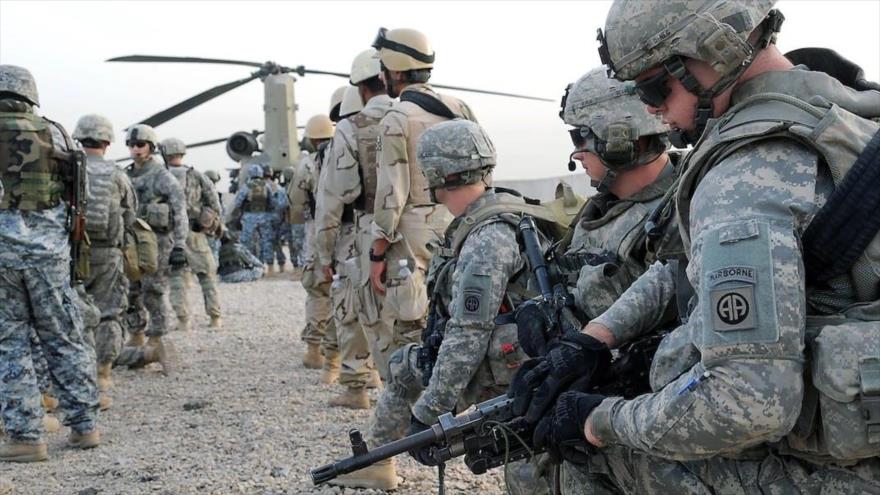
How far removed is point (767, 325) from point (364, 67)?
4850mm

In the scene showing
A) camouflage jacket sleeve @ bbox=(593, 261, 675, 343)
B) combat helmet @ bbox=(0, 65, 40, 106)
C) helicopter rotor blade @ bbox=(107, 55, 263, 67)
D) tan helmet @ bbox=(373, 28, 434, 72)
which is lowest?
camouflage jacket sleeve @ bbox=(593, 261, 675, 343)

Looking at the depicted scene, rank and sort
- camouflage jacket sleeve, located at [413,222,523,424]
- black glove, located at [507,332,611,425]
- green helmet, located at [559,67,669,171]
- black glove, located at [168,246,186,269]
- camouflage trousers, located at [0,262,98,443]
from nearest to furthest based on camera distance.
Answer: black glove, located at [507,332,611,425] < green helmet, located at [559,67,669,171] < camouflage jacket sleeve, located at [413,222,523,424] < camouflage trousers, located at [0,262,98,443] < black glove, located at [168,246,186,269]

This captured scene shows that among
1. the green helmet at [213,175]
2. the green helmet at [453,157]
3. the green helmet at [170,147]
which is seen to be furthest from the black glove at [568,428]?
the green helmet at [213,175]

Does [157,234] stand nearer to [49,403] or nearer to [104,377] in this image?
[104,377]

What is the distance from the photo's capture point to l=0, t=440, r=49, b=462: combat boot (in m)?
5.21

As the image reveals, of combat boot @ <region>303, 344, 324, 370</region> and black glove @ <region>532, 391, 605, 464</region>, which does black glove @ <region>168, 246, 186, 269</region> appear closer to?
combat boot @ <region>303, 344, 324, 370</region>

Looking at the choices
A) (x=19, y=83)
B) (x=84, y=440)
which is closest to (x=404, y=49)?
(x=19, y=83)

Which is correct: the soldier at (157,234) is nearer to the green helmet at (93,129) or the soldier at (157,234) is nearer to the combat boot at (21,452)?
the green helmet at (93,129)

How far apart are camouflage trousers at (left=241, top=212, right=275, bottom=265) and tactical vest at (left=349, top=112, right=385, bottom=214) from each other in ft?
37.0

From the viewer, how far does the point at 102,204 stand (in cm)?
644

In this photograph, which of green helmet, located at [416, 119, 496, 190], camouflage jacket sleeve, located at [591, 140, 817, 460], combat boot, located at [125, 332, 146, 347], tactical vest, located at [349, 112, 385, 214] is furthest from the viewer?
combat boot, located at [125, 332, 146, 347]

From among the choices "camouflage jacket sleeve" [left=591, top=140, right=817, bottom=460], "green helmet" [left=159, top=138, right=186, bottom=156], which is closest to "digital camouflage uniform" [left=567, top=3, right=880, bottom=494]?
"camouflage jacket sleeve" [left=591, top=140, right=817, bottom=460]

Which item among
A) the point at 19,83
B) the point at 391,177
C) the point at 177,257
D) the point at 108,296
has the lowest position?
the point at 108,296

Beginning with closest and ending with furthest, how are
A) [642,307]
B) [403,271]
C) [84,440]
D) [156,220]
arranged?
[642,307] → [403,271] → [84,440] → [156,220]
